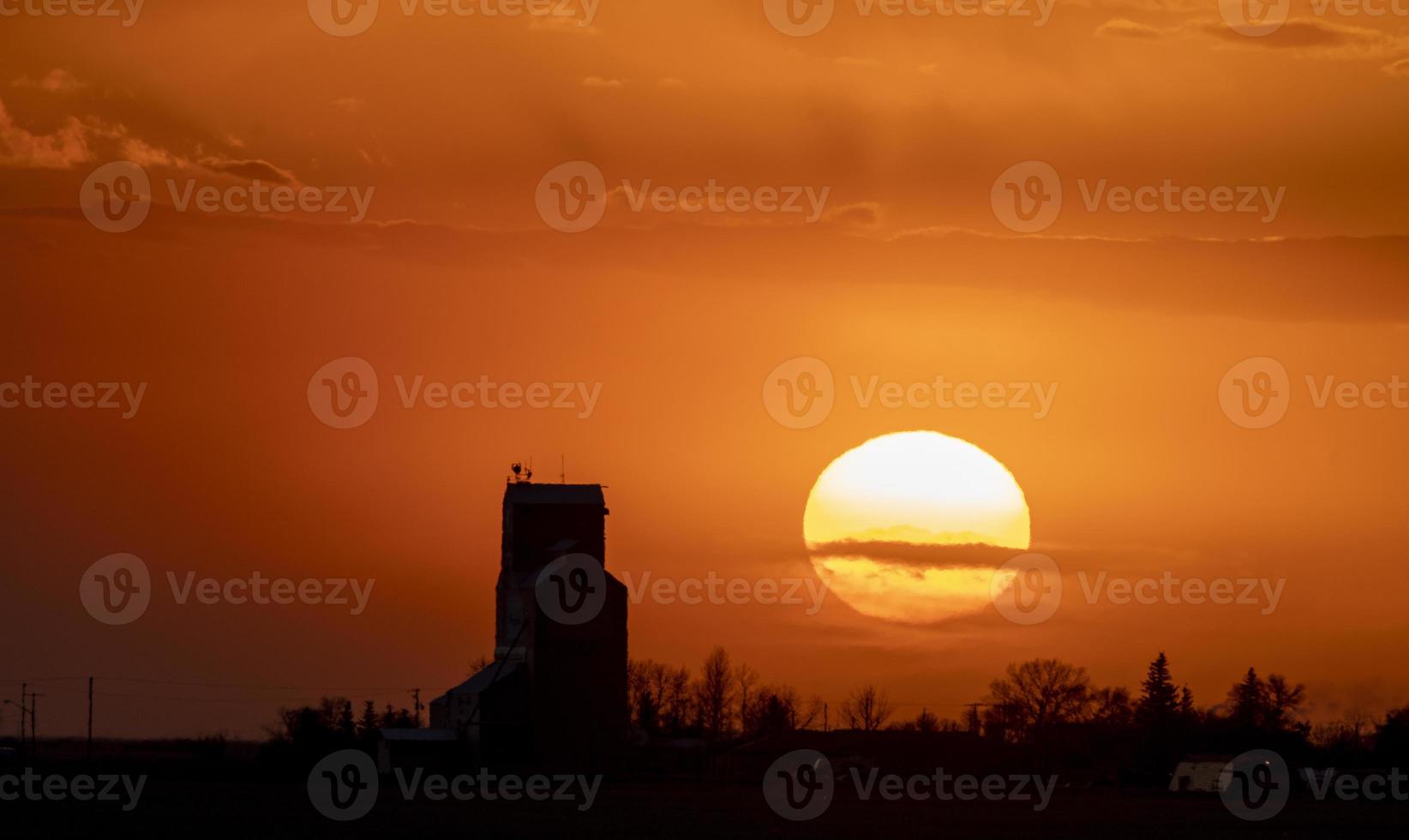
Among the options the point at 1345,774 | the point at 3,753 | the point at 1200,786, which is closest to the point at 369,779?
the point at 3,753

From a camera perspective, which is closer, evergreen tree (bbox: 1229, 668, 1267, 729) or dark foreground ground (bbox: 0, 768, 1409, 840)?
dark foreground ground (bbox: 0, 768, 1409, 840)

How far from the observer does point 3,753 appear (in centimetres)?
11481

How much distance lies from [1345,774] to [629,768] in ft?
148

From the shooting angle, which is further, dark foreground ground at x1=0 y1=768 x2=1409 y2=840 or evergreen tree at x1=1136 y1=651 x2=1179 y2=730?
evergreen tree at x1=1136 y1=651 x2=1179 y2=730

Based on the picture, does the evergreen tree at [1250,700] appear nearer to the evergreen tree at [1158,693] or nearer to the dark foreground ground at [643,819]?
the evergreen tree at [1158,693]

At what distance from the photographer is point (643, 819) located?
6153 centimetres

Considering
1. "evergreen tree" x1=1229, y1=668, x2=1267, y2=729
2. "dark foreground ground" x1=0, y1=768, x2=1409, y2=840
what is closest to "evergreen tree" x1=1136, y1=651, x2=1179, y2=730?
"evergreen tree" x1=1229, y1=668, x2=1267, y2=729

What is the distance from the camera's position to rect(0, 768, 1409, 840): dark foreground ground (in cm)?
5284

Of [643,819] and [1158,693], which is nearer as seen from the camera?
[643,819]

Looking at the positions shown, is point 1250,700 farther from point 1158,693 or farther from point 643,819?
point 643,819

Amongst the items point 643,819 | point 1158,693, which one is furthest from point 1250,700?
point 643,819

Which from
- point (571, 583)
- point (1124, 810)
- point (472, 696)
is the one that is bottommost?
point (1124, 810)

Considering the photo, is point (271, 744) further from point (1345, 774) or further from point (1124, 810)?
point (1345, 774)

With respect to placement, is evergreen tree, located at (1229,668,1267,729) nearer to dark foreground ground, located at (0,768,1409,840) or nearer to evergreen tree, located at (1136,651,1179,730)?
evergreen tree, located at (1136,651,1179,730)
